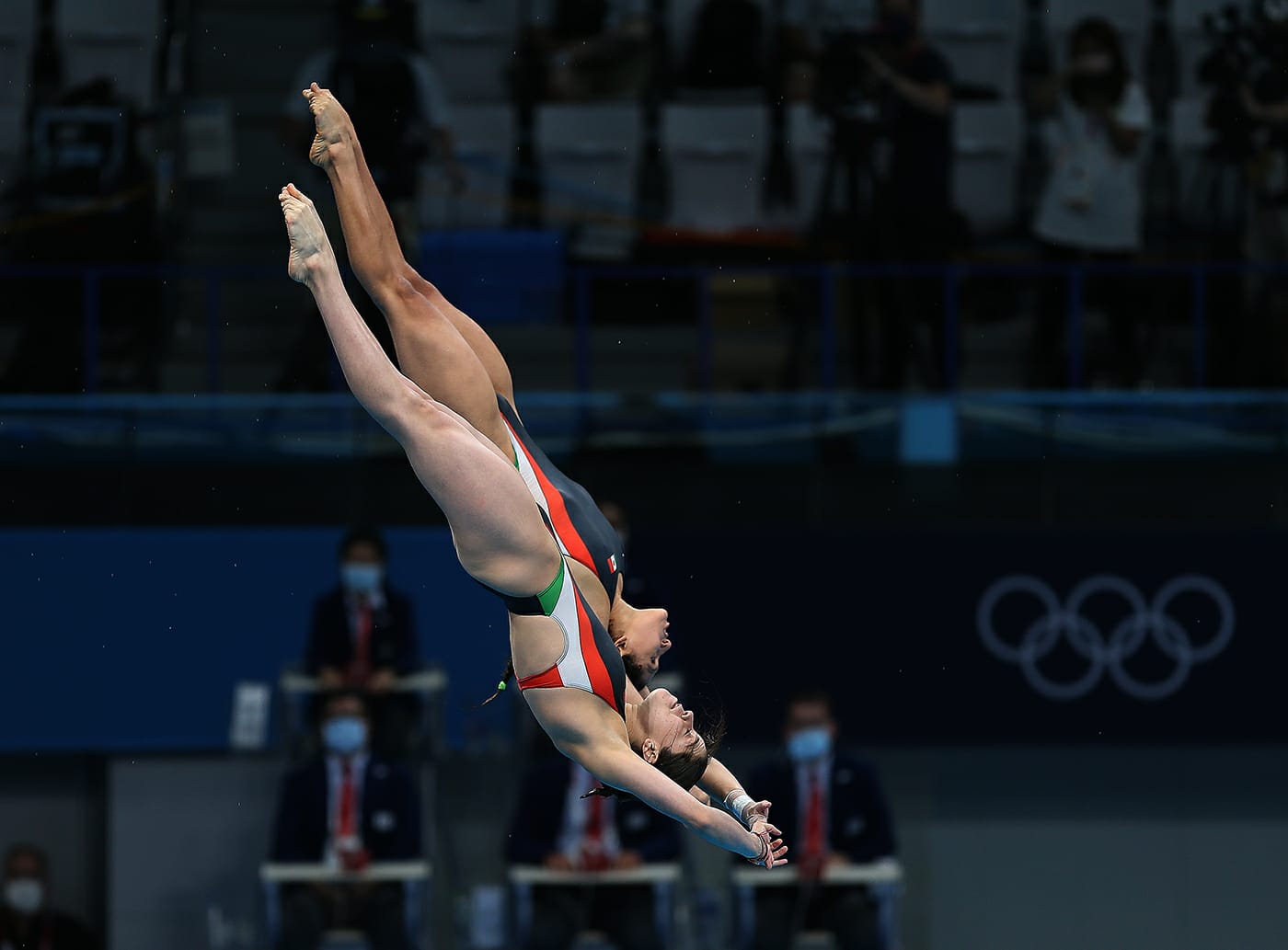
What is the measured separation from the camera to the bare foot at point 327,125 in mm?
6152

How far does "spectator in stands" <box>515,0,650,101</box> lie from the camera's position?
12258 mm

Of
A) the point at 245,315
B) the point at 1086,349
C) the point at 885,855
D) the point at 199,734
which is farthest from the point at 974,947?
the point at 245,315

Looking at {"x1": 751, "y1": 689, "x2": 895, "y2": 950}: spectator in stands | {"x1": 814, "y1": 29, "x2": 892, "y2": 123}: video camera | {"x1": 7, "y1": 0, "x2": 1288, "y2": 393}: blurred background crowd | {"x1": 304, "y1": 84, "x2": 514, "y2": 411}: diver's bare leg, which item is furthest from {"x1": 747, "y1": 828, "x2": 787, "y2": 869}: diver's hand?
{"x1": 814, "y1": 29, "x2": 892, "y2": 123}: video camera

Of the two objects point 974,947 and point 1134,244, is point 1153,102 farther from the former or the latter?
point 974,947

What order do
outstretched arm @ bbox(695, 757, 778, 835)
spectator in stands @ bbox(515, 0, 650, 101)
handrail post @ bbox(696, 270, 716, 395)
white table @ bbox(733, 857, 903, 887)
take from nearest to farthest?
outstretched arm @ bbox(695, 757, 778, 835)
white table @ bbox(733, 857, 903, 887)
handrail post @ bbox(696, 270, 716, 395)
spectator in stands @ bbox(515, 0, 650, 101)

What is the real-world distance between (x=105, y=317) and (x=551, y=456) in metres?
2.52

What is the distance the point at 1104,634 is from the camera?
10859 millimetres

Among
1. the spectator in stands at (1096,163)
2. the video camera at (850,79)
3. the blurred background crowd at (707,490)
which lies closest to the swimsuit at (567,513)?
the blurred background crowd at (707,490)

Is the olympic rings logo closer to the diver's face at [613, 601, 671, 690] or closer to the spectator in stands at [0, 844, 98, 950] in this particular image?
the diver's face at [613, 601, 671, 690]

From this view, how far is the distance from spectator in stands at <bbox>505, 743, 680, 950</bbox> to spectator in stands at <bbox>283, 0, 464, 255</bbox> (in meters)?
2.84

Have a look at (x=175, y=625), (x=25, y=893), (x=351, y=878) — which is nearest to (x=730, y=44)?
(x=175, y=625)

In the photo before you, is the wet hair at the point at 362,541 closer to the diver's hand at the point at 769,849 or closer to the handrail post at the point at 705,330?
the handrail post at the point at 705,330

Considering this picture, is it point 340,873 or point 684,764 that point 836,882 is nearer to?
point 340,873

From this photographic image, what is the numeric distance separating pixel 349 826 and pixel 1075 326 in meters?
4.35
